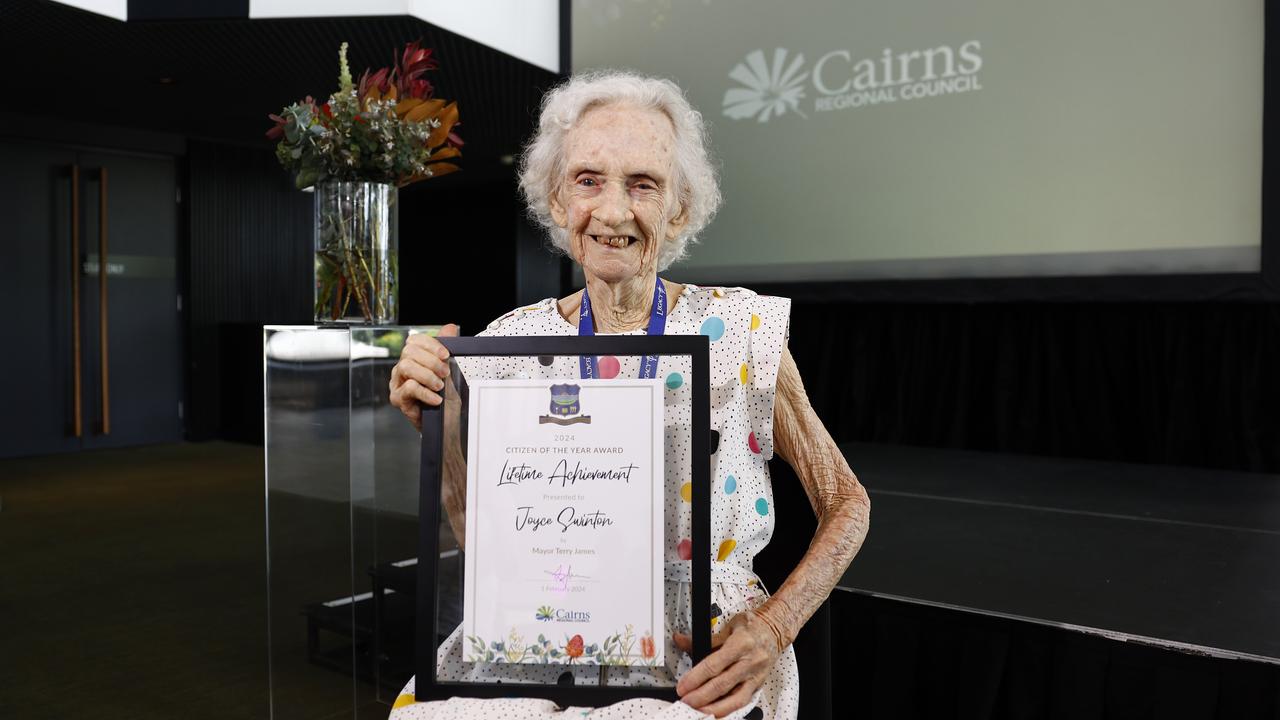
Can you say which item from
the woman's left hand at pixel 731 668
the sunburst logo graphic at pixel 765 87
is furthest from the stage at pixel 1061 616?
the sunburst logo graphic at pixel 765 87

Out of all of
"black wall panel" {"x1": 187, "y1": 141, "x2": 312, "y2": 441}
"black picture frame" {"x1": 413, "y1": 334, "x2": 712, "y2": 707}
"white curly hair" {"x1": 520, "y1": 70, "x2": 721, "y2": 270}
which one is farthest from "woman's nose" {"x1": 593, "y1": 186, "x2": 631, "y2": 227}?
"black wall panel" {"x1": 187, "y1": 141, "x2": 312, "y2": 441}

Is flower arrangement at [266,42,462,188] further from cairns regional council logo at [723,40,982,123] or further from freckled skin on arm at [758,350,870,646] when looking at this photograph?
cairns regional council logo at [723,40,982,123]

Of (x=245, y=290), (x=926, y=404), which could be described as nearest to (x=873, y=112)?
(x=926, y=404)

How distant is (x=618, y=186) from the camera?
117cm

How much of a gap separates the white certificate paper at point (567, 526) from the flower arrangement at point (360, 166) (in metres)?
1.30

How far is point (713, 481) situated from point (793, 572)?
0.15 m

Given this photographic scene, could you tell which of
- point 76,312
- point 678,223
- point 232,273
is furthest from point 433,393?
point 232,273

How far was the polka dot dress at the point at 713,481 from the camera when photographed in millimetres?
949

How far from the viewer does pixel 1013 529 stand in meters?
2.29

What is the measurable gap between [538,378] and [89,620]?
3.05m

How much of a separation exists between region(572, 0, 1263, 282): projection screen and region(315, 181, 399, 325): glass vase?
209cm

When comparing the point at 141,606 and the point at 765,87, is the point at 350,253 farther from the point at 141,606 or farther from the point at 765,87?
the point at 765,87

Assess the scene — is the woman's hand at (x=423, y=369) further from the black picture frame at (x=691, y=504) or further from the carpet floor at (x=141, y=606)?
the carpet floor at (x=141, y=606)

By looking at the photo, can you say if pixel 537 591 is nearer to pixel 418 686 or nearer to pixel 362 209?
pixel 418 686
